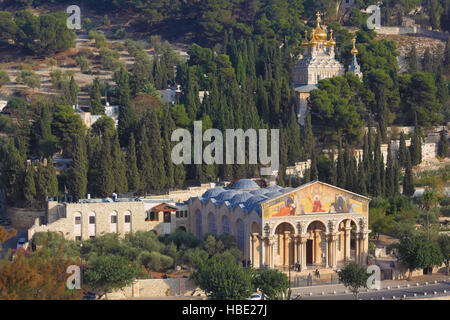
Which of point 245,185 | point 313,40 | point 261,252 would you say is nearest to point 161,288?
point 261,252

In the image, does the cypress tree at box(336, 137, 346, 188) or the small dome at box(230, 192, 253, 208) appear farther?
the cypress tree at box(336, 137, 346, 188)

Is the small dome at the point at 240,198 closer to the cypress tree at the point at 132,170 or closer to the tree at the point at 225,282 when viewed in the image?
the cypress tree at the point at 132,170

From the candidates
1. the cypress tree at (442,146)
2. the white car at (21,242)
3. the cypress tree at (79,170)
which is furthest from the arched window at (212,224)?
the cypress tree at (442,146)

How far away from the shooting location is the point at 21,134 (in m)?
71.8

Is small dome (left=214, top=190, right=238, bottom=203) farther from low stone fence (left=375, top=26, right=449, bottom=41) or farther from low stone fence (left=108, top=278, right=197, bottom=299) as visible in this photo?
low stone fence (left=375, top=26, right=449, bottom=41)

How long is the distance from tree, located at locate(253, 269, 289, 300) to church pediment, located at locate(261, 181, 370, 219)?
723 centimetres

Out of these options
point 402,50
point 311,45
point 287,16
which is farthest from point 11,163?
point 402,50

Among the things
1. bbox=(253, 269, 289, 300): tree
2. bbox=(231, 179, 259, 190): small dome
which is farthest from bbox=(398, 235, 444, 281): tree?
bbox=(231, 179, 259, 190): small dome

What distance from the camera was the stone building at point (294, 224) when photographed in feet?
186

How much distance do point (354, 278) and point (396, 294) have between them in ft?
8.57

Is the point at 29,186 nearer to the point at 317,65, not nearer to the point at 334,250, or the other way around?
the point at 334,250

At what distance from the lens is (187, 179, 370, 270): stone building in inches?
2233

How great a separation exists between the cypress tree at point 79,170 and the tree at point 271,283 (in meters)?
18.7
